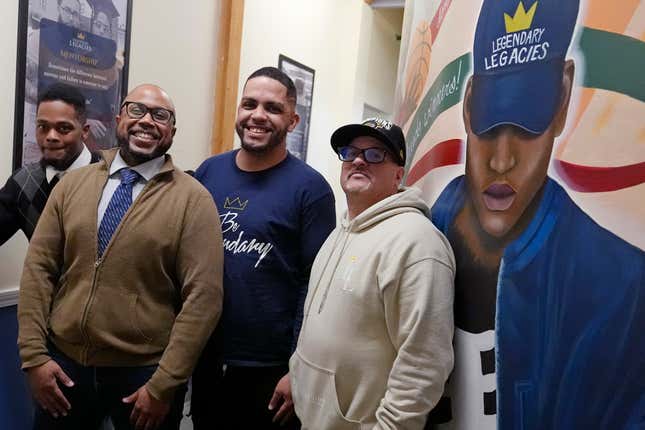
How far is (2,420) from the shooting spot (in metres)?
2.11

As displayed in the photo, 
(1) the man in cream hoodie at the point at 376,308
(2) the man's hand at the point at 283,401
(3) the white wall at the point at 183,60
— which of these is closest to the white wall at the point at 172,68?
(3) the white wall at the point at 183,60

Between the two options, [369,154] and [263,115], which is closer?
[369,154]

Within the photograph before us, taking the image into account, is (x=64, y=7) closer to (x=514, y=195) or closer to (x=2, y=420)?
(x=2, y=420)

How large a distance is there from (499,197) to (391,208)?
287 millimetres

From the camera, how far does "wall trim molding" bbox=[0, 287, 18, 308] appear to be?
6.85 feet

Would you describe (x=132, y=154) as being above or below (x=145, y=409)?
above

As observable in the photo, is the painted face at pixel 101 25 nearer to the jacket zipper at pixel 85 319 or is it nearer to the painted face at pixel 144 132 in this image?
the painted face at pixel 144 132

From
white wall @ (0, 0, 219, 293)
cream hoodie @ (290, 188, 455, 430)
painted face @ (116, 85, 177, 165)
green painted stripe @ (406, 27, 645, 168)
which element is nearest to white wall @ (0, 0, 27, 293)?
white wall @ (0, 0, 219, 293)

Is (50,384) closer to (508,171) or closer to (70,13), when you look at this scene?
(508,171)

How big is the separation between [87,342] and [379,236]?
35.6 inches

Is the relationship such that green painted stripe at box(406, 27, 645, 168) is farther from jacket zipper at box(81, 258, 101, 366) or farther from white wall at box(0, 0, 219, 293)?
white wall at box(0, 0, 219, 293)

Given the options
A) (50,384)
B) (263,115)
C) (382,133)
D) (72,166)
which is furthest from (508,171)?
(72,166)

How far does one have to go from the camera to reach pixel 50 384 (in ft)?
4.84

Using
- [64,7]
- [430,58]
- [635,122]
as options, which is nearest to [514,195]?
[635,122]
